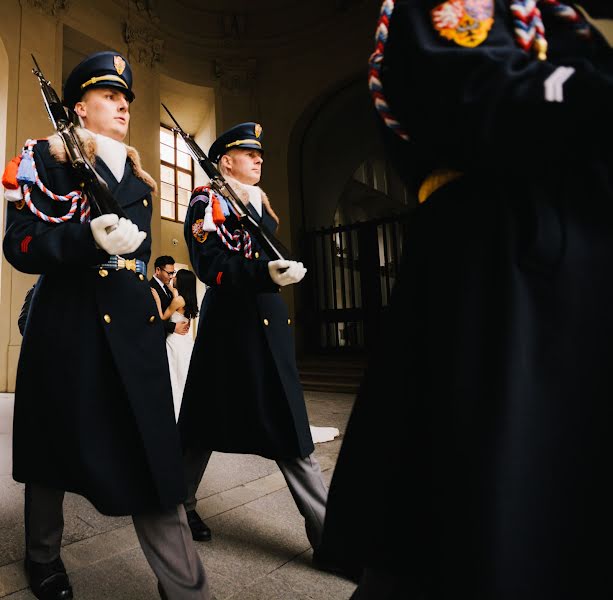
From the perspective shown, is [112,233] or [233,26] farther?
[233,26]

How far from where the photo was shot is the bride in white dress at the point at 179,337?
13.9 feet

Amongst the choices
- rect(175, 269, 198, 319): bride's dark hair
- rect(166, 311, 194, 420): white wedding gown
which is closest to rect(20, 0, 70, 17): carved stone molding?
rect(175, 269, 198, 319): bride's dark hair

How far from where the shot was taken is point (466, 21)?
755 millimetres

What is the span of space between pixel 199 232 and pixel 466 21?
5.07 ft

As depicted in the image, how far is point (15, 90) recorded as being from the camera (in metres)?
6.79

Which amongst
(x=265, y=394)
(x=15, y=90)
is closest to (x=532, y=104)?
(x=265, y=394)

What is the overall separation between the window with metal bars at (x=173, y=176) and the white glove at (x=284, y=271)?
8.92 m

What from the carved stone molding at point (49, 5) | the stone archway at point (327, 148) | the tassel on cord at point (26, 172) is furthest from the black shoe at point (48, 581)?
the carved stone molding at point (49, 5)

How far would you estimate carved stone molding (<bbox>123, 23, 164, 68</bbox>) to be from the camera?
27.5 ft

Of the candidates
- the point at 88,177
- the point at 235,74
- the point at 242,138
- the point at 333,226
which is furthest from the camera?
the point at 333,226

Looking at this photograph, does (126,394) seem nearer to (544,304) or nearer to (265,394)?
Result: (265,394)

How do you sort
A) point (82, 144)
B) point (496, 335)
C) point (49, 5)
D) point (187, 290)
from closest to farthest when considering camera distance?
1. point (496, 335)
2. point (82, 144)
3. point (187, 290)
4. point (49, 5)

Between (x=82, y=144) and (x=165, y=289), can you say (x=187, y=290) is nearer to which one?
(x=165, y=289)

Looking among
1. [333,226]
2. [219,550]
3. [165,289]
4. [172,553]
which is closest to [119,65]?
A: [172,553]
